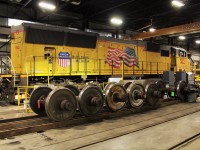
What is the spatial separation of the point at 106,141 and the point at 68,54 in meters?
8.06

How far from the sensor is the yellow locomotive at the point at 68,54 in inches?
451

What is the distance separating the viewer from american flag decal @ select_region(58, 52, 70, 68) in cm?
1223

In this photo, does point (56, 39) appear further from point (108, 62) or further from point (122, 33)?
point (122, 33)

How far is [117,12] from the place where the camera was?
72.9ft

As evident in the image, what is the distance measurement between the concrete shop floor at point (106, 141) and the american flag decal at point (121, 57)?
Result: 8.06 metres

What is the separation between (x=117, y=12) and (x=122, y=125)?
17199 millimetres

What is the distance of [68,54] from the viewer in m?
12.6

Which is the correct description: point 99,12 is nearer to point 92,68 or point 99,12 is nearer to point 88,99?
point 92,68

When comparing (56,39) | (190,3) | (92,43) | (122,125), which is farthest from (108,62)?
(190,3)

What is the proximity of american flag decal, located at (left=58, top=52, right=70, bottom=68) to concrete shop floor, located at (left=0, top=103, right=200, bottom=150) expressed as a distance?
5904mm

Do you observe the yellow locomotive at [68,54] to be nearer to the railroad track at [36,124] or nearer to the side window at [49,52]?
the side window at [49,52]

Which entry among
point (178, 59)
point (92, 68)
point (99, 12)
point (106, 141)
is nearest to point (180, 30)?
point (178, 59)

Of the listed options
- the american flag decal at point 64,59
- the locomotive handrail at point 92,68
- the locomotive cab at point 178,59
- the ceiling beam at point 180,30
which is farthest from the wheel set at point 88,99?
the locomotive cab at point 178,59

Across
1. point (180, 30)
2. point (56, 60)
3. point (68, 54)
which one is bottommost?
point (56, 60)
